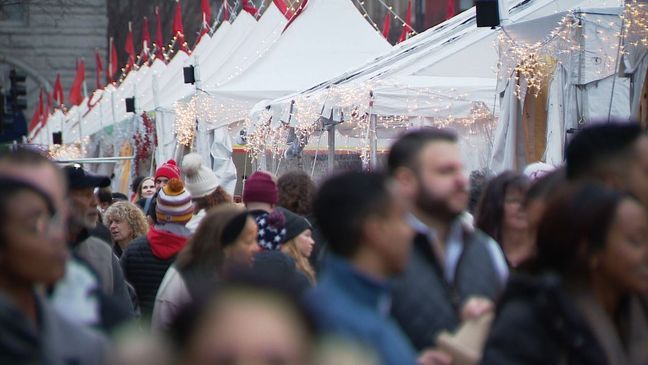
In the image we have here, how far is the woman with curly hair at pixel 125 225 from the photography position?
34.8 feet

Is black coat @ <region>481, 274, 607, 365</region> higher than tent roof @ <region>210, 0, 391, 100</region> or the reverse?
the reverse

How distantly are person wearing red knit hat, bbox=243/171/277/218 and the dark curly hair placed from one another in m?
0.31

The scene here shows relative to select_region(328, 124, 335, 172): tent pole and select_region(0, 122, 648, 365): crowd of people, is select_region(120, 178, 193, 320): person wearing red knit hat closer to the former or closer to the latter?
select_region(0, 122, 648, 365): crowd of people

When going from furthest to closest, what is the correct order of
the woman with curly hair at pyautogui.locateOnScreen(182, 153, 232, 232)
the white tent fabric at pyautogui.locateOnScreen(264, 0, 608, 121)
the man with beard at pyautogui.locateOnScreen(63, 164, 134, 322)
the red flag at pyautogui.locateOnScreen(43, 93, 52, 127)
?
the red flag at pyautogui.locateOnScreen(43, 93, 52, 127), the white tent fabric at pyautogui.locateOnScreen(264, 0, 608, 121), the woman with curly hair at pyautogui.locateOnScreen(182, 153, 232, 232), the man with beard at pyautogui.locateOnScreen(63, 164, 134, 322)

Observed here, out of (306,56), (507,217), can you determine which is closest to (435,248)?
(507,217)

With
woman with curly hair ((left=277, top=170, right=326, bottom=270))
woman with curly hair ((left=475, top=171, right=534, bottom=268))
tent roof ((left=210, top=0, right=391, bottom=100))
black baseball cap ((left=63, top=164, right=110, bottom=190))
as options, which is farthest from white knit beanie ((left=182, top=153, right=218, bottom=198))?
tent roof ((left=210, top=0, right=391, bottom=100))

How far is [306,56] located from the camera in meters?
21.3

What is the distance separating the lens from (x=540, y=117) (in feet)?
44.3

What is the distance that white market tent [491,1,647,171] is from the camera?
10.0 meters

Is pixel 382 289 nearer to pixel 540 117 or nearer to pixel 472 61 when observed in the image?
pixel 540 117

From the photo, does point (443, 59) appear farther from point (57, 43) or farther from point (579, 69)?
point (57, 43)

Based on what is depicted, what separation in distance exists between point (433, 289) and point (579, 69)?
697 centimetres

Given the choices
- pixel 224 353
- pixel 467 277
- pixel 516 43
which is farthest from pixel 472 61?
pixel 224 353

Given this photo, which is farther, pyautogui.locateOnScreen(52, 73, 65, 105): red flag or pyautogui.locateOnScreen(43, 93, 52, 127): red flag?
pyautogui.locateOnScreen(43, 93, 52, 127): red flag
